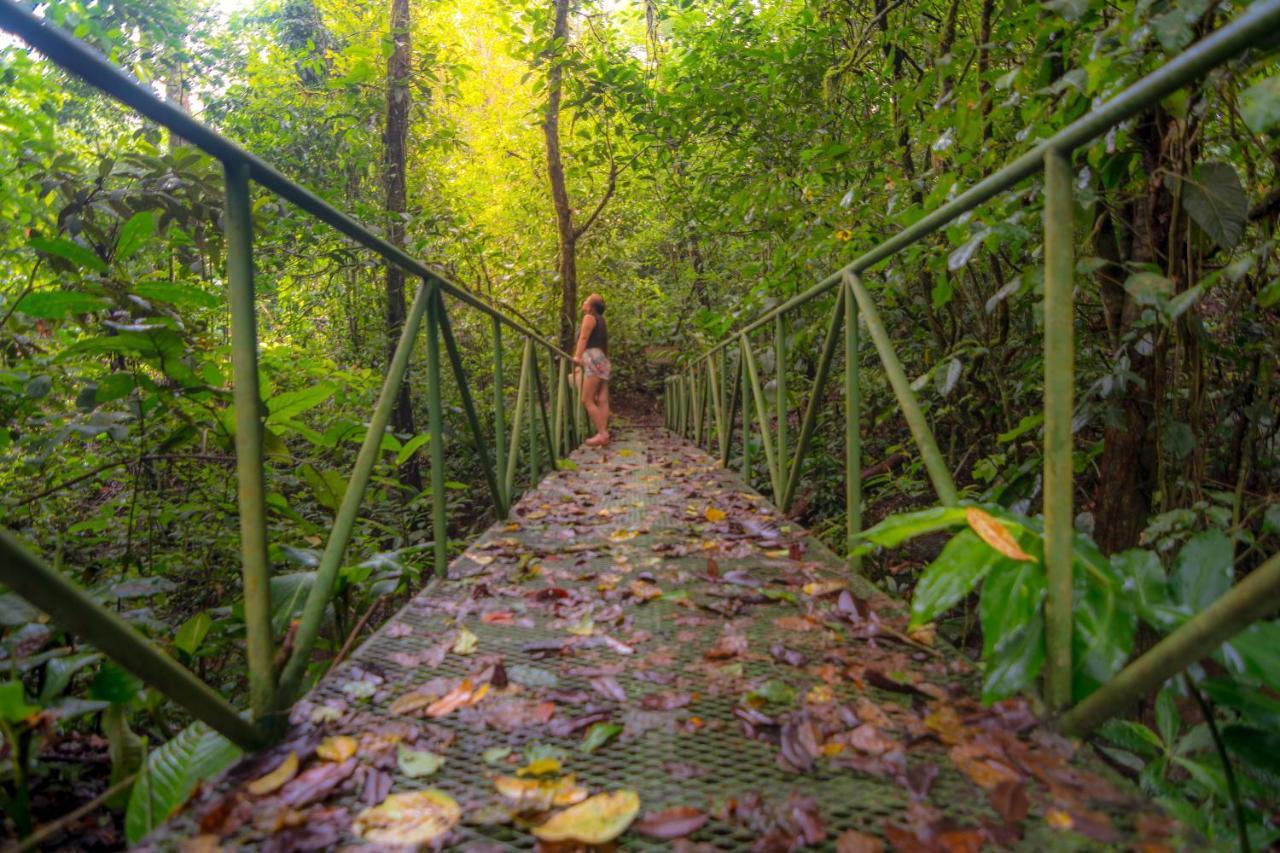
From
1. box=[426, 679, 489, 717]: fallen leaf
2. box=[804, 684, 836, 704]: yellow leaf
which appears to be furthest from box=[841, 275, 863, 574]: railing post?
box=[426, 679, 489, 717]: fallen leaf

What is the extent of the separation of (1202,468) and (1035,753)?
4.15ft

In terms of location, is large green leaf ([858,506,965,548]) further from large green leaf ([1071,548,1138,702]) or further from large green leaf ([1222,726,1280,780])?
large green leaf ([1222,726,1280,780])

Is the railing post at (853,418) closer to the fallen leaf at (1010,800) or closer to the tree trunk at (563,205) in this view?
the fallen leaf at (1010,800)

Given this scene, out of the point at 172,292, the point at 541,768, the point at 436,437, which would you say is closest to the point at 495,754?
the point at 541,768

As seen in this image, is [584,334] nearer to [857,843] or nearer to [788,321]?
[788,321]

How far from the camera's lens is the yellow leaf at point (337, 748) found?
→ 1.12 m

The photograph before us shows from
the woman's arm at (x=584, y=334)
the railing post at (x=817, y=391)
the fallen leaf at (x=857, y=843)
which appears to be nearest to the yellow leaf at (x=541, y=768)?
the fallen leaf at (x=857, y=843)

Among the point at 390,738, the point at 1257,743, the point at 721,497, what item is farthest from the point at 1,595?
the point at 721,497

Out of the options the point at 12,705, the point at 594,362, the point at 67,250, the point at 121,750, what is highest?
the point at 67,250

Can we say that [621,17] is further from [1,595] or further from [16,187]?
[1,595]

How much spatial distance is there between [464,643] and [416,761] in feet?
1.62

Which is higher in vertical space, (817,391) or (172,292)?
(172,292)

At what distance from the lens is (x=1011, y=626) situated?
40.2 inches

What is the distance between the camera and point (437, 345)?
222 centimetres
